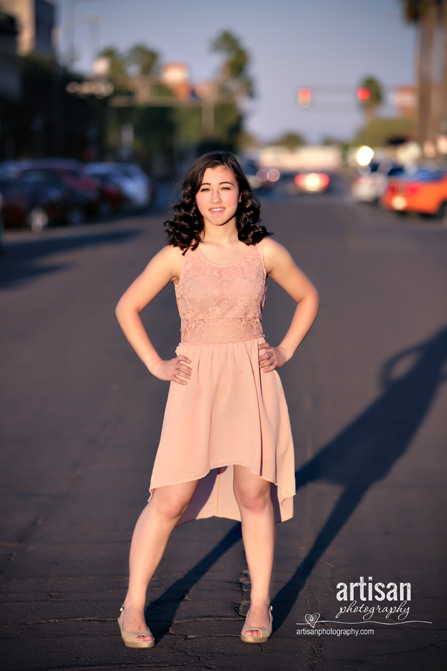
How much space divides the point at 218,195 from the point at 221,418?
0.80 metres

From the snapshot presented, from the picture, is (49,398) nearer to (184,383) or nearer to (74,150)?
(184,383)

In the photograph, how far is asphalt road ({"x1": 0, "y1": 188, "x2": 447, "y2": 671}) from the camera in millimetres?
3916

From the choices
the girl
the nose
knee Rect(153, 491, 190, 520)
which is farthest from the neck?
knee Rect(153, 491, 190, 520)

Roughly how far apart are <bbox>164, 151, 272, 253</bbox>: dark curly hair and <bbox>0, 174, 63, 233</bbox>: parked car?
2297cm

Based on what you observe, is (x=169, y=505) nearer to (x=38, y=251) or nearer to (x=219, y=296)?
(x=219, y=296)

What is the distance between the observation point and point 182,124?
11394cm

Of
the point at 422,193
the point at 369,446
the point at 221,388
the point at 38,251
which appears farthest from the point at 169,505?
the point at 422,193

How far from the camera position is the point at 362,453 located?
6738 mm

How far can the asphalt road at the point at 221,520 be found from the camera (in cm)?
392

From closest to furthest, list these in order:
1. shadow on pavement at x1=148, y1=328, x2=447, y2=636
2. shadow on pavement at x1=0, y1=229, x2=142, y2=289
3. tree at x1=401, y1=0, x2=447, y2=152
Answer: shadow on pavement at x1=148, y1=328, x2=447, y2=636 → shadow on pavement at x1=0, y1=229, x2=142, y2=289 → tree at x1=401, y1=0, x2=447, y2=152

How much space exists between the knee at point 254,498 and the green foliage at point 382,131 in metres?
98.2

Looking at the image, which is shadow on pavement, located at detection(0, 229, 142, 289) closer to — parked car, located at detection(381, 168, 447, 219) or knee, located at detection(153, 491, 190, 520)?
parked car, located at detection(381, 168, 447, 219)

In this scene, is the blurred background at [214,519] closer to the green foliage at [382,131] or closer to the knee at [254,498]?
the knee at [254,498]

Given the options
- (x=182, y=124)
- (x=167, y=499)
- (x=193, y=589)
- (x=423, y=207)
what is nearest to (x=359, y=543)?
(x=193, y=589)
